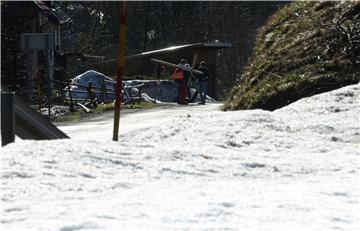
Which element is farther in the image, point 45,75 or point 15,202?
point 45,75

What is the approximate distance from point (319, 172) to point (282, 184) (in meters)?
0.80

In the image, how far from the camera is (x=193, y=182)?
6984mm

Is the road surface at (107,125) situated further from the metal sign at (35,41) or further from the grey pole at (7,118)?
the grey pole at (7,118)

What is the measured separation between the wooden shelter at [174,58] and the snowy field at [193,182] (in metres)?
35.3

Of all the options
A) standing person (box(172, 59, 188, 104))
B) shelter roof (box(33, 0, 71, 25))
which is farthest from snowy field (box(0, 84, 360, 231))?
shelter roof (box(33, 0, 71, 25))

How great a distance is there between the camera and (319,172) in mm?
7770

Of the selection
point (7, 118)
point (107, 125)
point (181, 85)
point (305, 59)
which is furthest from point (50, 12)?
point (7, 118)

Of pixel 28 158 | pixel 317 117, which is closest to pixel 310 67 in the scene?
pixel 317 117

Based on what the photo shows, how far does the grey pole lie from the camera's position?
795cm

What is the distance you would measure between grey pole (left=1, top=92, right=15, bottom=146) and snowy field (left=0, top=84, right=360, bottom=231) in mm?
179

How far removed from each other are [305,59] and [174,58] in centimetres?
3199

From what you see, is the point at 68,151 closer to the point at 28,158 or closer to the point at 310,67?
the point at 28,158

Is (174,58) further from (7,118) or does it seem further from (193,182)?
(193,182)

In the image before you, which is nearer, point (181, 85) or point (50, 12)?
point (181, 85)
